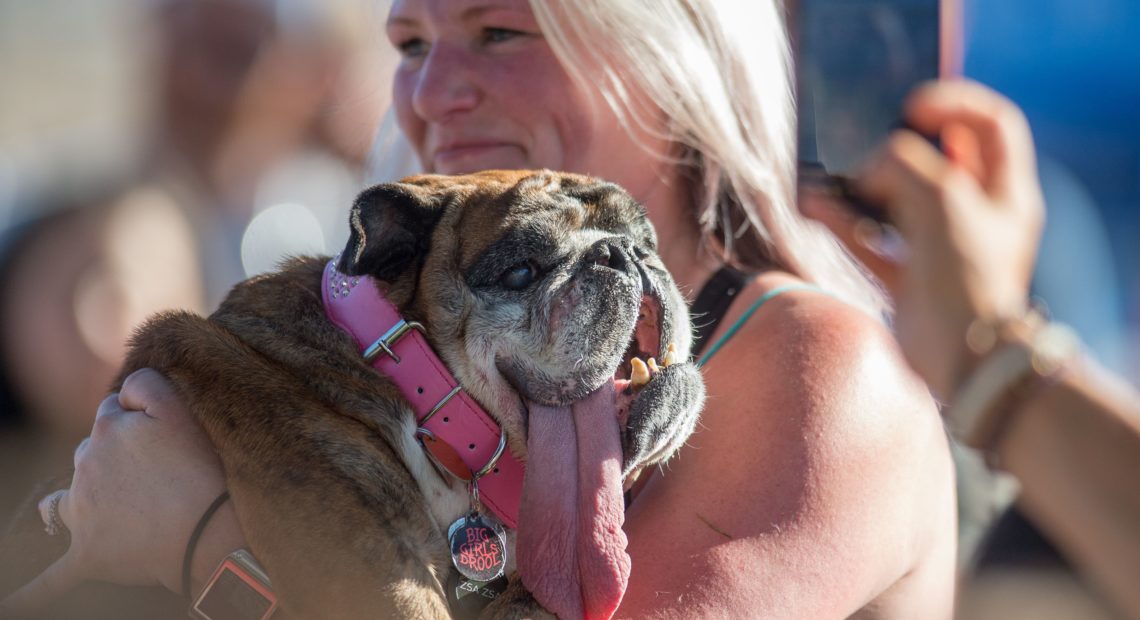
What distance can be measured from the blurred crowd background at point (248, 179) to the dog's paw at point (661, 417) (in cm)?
139

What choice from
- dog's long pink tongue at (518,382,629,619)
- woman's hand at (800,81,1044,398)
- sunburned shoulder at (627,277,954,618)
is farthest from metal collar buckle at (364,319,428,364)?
woman's hand at (800,81,1044,398)

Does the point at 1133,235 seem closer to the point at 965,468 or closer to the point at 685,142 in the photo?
the point at 965,468

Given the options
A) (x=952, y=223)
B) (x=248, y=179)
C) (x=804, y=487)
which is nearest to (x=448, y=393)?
(x=804, y=487)

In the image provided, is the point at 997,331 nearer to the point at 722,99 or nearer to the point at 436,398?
the point at 436,398

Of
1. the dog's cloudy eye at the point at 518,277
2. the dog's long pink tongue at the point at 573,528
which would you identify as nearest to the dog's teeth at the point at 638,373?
the dog's long pink tongue at the point at 573,528

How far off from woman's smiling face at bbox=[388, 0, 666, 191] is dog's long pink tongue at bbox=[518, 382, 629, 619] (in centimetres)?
122

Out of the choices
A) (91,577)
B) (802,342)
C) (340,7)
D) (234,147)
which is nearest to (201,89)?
(234,147)

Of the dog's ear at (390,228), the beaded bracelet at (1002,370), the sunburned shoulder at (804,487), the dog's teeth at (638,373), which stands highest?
the beaded bracelet at (1002,370)

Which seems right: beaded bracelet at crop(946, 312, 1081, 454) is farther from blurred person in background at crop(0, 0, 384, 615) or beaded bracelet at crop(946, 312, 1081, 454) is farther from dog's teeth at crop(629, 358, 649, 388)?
blurred person in background at crop(0, 0, 384, 615)

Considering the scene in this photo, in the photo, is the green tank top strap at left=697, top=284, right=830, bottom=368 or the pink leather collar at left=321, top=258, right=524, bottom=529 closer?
the pink leather collar at left=321, top=258, right=524, bottom=529

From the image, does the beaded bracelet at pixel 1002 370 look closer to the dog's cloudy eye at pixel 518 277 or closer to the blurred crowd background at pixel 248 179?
the dog's cloudy eye at pixel 518 277

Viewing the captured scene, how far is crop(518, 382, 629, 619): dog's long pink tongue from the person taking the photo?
7.38 ft

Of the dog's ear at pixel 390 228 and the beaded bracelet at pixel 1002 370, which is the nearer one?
the beaded bracelet at pixel 1002 370

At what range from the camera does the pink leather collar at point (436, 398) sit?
2.46 meters
